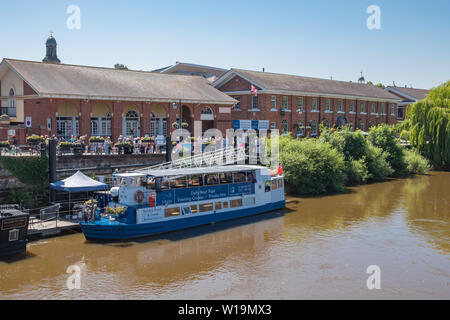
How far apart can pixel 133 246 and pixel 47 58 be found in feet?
178

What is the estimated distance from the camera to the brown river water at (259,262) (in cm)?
1612

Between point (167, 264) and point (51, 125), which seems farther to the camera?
point (51, 125)

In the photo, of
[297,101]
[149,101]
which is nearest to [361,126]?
[297,101]

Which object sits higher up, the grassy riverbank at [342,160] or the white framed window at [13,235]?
the grassy riverbank at [342,160]

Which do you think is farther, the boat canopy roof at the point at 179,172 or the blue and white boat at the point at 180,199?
the boat canopy roof at the point at 179,172

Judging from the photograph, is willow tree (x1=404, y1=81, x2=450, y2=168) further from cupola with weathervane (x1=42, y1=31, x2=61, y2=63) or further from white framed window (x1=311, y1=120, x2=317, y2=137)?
cupola with weathervane (x1=42, y1=31, x2=61, y2=63)

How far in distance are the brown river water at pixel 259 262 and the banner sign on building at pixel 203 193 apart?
5.18 ft

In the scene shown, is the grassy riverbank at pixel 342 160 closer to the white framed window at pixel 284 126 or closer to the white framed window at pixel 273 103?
the white framed window at pixel 273 103

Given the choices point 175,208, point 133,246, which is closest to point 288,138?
point 175,208

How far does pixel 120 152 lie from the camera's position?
30141mm

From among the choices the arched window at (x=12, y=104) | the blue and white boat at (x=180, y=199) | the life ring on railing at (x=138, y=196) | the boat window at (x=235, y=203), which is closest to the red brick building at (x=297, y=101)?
the blue and white boat at (x=180, y=199)

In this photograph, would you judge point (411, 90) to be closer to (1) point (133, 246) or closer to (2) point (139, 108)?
(2) point (139, 108)

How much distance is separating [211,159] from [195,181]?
4.95 m

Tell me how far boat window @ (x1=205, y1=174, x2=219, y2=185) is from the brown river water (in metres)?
2.32
